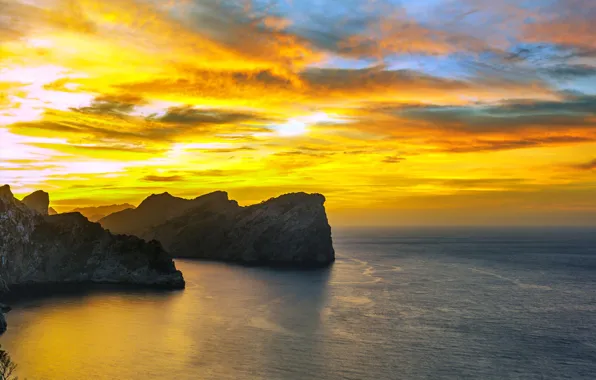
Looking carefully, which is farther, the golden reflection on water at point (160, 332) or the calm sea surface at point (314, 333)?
the golden reflection on water at point (160, 332)

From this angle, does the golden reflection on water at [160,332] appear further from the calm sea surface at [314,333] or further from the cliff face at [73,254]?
the cliff face at [73,254]

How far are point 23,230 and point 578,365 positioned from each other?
149899 millimetres

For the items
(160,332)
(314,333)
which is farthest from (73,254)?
(314,333)

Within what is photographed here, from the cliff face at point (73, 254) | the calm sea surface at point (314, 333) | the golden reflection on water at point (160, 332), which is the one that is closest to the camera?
the calm sea surface at point (314, 333)

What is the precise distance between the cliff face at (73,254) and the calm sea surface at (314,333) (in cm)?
1794

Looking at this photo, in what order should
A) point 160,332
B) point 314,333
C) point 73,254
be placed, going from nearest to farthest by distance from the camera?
1. point 314,333
2. point 160,332
3. point 73,254

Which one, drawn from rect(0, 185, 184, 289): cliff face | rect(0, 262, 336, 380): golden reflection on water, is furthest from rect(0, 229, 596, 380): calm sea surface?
rect(0, 185, 184, 289): cliff face

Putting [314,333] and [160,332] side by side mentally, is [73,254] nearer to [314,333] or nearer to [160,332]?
[160,332]

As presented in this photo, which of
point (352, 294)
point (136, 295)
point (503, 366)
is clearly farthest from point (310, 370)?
point (136, 295)

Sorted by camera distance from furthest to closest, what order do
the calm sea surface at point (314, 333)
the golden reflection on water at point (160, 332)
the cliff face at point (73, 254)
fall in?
the cliff face at point (73, 254)
the golden reflection on water at point (160, 332)
the calm sea surface at point (314, 333)

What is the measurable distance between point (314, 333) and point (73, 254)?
10478 cm

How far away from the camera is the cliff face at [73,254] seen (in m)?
153

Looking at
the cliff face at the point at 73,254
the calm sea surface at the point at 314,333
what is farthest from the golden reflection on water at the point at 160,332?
the cliff face at the point at 73,254

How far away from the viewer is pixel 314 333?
9481 cm
